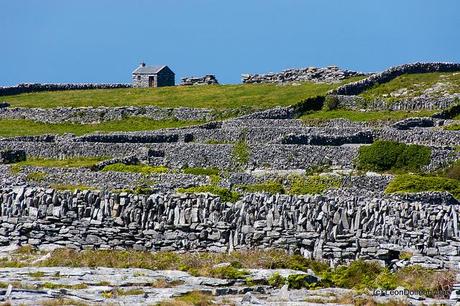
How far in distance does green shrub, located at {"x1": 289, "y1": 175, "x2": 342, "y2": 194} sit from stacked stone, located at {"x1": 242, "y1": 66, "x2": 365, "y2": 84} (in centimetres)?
4820

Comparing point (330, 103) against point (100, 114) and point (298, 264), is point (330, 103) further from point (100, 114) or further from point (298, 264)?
point (298, 264)

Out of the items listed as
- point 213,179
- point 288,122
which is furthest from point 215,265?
point 288,122

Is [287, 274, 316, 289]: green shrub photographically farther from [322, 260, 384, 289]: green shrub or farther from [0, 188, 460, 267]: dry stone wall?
[0, 188, 460, 267]: dry stone wall

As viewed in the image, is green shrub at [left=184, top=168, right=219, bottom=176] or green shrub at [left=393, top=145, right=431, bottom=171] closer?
green shrub at [left=184, top=168, right=219, bottom=176]

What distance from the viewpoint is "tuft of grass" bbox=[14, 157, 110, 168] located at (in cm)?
6227

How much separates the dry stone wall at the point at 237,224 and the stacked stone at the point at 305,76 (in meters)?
70.6

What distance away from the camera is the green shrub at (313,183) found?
163ft

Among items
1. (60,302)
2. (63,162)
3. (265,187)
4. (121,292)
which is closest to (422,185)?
(265,187)

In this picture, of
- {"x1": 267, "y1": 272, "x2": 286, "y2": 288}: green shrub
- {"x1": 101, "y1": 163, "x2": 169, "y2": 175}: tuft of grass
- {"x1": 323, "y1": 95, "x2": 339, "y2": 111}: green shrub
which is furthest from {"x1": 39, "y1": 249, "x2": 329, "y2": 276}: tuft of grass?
{"x1": 323, "y1": 95, "x2": 339, "y2": 111}: green shrub

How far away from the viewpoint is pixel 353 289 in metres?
24.1

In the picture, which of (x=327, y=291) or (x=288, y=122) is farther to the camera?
(x=288, y=122)

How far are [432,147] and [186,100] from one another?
39870 mm

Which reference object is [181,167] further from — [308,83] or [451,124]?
[308,83]

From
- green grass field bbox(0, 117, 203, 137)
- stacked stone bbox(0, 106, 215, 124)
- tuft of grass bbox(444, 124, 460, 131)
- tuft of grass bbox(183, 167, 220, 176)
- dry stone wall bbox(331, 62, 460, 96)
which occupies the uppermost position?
dry stone wall bbox(331, 62, 460, 96)
